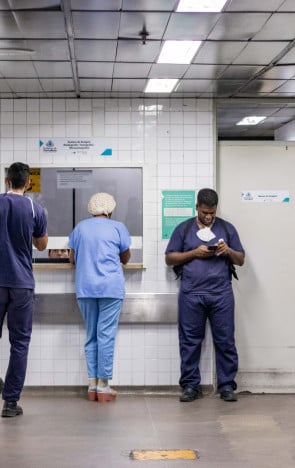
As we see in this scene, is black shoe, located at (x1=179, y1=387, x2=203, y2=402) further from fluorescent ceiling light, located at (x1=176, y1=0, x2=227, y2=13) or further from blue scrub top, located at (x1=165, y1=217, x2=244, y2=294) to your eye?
fluorescent ceiling light, located at (x1=176, y1=0, x2=227, y2=13)

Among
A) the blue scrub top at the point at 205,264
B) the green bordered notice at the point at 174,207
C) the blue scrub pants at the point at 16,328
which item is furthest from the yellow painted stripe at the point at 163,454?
the green bordered notice at the point at 174,207

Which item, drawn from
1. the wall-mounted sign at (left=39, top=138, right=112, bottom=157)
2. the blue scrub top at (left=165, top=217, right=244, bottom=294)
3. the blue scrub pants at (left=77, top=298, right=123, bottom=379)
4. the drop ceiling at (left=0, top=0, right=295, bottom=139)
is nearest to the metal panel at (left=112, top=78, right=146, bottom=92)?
the drop ceiling at (left=0, top=0, right=295, bottom=139)

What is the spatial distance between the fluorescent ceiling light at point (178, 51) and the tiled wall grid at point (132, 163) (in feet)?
4.16

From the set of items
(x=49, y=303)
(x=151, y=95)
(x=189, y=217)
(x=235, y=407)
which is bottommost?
(x=235, y=407)

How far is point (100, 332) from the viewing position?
5906 millimetres

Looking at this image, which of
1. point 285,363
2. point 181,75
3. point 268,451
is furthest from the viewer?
point 285,363

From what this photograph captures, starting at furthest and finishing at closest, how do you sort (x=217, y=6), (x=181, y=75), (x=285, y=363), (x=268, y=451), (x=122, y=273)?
1. (x=285, y=363)
2. (x=122, y=273)
3. (x=181, y=75)
4. (x=268, y=451)
5. (x=217, y=6)

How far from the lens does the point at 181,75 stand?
5.61 metres

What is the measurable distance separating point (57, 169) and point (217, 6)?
272cm

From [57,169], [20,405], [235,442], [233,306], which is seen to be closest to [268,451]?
[235,442]

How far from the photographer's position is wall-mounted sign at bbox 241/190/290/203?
Result: 6.52 m

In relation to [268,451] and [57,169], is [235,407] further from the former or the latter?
[57,169]

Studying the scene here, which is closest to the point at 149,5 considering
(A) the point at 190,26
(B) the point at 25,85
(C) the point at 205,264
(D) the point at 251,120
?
(A) the point at 190,26

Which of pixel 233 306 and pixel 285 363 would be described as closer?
pixel 233 306
